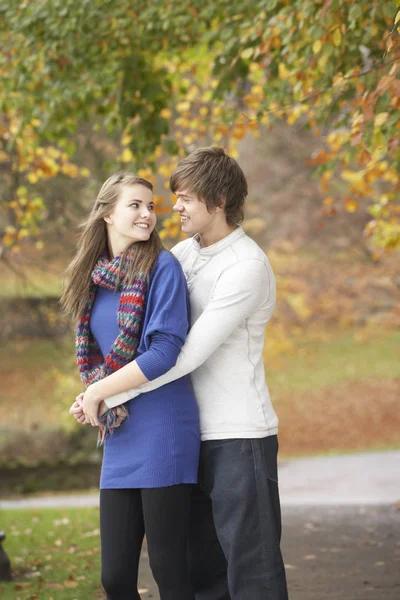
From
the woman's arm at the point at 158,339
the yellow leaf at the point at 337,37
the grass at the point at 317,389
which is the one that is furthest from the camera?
the grass at the point at 317,389

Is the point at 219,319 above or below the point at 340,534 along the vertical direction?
above

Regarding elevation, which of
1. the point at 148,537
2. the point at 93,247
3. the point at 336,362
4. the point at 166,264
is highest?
the point at 336,362

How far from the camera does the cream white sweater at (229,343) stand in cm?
301

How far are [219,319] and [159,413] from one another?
36 centimetres

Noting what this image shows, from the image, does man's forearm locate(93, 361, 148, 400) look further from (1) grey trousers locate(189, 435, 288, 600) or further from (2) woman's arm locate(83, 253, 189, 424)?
(1) grey trousers locate(189, 435, 288, 600)

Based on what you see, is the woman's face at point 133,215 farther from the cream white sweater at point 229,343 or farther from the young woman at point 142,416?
the cream white sweater at point 229,343

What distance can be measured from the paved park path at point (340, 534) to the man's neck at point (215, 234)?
2425 millimetres

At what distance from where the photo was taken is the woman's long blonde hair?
124 inches

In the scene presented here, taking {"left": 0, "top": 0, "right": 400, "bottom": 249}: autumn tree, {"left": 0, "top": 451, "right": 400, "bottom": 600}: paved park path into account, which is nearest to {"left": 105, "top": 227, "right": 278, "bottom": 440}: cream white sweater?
{"left": 0, "top": 0, "right": 400, "bottom": 249}: autumn tree

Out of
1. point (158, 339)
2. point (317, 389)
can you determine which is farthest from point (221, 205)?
point (317, 389)


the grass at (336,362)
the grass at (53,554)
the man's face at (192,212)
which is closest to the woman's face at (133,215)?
the man's face at (192,212)

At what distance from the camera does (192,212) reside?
312 cm

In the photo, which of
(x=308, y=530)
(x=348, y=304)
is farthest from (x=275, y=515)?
(x=348, y=304)

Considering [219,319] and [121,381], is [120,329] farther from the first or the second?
[219,319]
